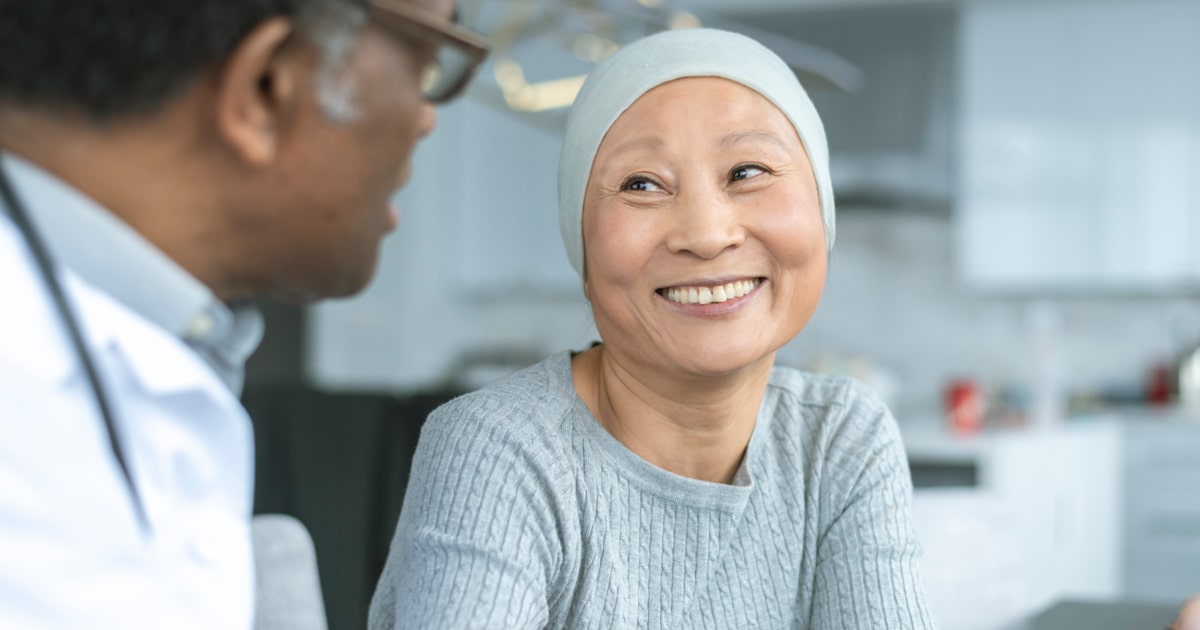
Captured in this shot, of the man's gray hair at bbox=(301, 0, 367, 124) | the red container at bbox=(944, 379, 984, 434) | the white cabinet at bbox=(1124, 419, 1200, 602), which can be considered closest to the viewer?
the man's gray hair at bbox=(301, 0, 367, 124)

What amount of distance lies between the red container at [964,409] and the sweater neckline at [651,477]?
2784 millimetres

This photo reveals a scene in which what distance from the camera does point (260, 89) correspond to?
782 millimetres

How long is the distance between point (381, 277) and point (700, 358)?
5459mm

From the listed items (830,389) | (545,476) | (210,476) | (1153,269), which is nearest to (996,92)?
(1153,269)

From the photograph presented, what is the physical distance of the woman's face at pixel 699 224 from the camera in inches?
45.4

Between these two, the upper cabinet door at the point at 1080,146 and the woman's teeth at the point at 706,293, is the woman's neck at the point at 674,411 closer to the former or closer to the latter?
the woman's teeth at the point at 706,293

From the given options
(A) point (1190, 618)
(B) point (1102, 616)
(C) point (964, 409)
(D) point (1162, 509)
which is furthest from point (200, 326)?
(D) point (1162, 509)

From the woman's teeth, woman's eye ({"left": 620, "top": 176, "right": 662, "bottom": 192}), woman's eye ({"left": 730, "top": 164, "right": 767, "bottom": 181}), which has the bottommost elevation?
the woman's teeth

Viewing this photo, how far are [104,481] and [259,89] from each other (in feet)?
0.86

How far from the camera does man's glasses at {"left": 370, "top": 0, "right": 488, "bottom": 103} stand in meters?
0.81

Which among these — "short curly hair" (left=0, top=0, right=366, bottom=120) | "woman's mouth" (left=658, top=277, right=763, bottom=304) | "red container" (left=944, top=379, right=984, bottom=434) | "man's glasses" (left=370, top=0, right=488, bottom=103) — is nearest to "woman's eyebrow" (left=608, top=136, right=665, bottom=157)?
"woman's mouth" (left=658, top=277, right=763, bottom=304)

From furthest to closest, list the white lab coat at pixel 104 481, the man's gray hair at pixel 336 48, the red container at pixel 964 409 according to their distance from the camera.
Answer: the red container at pixel 964 409
the man's gray hair at pixel 336 48
the white lab coat at pixel 104 481

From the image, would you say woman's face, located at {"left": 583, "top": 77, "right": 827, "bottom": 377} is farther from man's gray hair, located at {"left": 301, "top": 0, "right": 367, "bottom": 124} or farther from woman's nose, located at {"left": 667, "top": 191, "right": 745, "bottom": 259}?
man's gray hair, located at {"left": 301, "top": 0, "right": 367, "bottom": 124}

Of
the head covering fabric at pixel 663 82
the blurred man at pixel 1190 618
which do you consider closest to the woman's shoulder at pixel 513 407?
the head covering fabric at pixel 663 82
